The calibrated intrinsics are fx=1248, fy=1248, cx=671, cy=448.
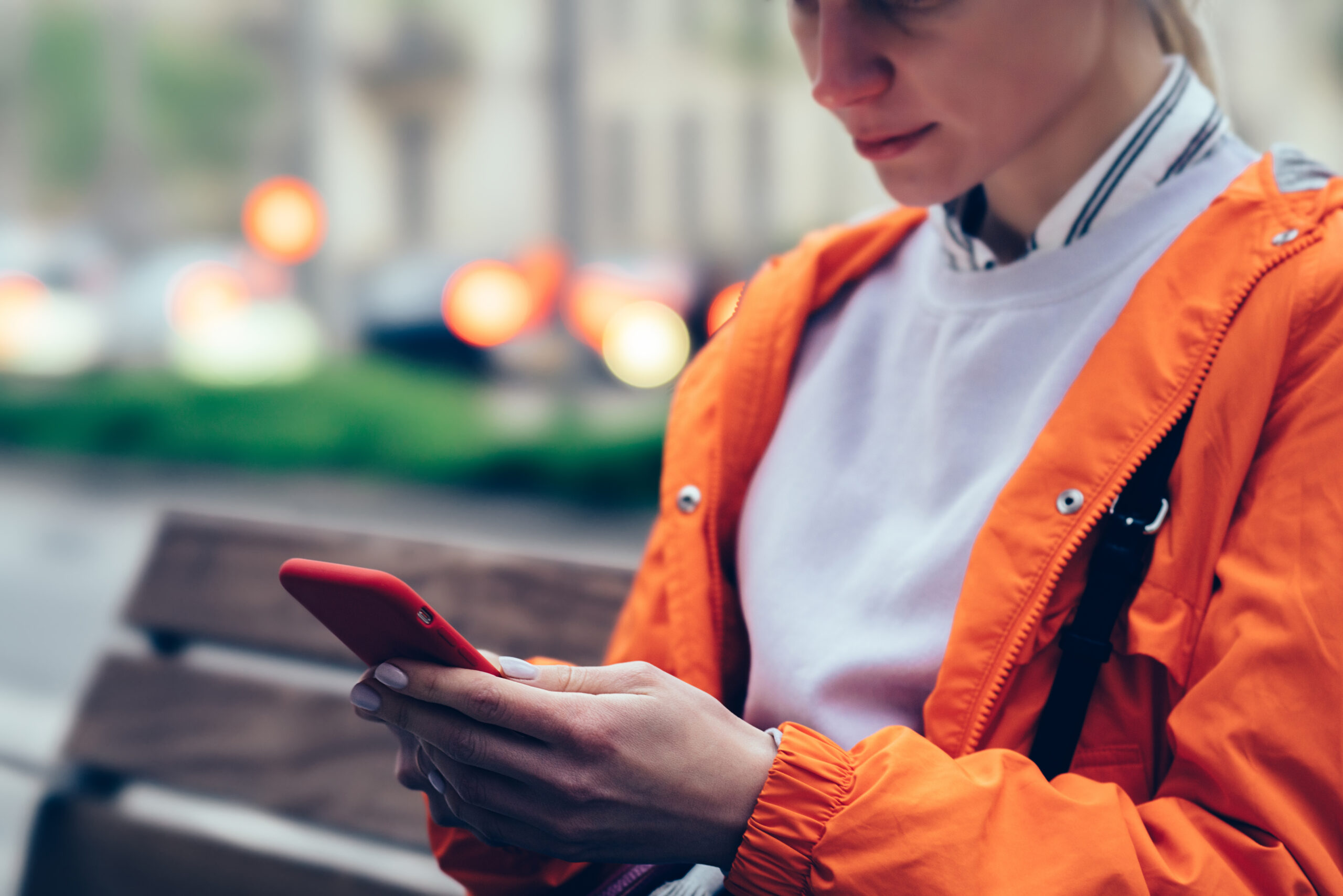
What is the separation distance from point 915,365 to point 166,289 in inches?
442

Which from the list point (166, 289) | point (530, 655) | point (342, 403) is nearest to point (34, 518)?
point (342, 403)

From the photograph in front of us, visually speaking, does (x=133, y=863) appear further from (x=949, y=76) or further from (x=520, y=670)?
(x=949, y=76)

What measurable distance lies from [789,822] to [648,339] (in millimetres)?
6070

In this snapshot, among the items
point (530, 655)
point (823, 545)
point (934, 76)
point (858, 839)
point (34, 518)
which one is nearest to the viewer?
point (858, 839)

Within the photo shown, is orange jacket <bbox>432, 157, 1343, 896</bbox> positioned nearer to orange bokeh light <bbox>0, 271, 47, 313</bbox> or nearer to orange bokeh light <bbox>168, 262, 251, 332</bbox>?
orange bokeh light <bbox>168, 262, 251, 332</bbox>

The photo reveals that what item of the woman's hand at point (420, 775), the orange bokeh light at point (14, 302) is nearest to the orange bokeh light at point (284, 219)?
the orange bokeh light at point (14, 302)

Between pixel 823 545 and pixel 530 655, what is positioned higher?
pixel 823 545

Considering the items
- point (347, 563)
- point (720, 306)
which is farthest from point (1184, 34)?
point (720, 306)

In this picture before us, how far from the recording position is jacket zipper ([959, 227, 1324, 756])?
3.82 feet

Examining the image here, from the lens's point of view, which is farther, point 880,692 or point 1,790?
point 1,790

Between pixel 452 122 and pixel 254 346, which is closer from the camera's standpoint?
pixel 254 346

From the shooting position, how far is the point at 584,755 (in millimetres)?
1081

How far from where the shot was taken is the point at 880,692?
1.34 meters

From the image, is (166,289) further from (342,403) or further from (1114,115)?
(1114,115)
